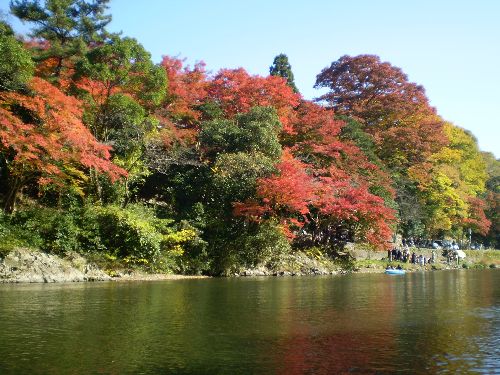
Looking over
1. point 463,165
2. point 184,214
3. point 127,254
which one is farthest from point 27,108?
point 463,165

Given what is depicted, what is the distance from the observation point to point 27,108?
2278 cm

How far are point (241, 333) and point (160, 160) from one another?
63.8ft

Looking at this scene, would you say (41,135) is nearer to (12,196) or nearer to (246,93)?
(12,196)

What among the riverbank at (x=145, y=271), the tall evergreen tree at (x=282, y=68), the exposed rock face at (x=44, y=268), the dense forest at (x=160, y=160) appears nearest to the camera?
the exposed rock face at (x=44, y=268)

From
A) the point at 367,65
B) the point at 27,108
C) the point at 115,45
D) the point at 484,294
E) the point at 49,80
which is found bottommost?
the point at 484,294

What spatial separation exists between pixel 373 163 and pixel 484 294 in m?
19.4

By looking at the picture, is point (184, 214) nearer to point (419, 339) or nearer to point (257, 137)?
point (257, 137)

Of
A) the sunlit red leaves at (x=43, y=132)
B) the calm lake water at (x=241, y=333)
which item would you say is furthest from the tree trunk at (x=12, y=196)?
the calm lake water at (x=241, y=333)

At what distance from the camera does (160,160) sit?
29203 millimetres

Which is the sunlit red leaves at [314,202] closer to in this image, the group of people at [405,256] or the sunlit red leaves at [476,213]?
the group of people at [405,256]

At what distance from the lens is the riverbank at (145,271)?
21344 millimetres

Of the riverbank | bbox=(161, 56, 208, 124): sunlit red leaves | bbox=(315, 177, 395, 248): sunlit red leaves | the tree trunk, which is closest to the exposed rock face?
the riverbank

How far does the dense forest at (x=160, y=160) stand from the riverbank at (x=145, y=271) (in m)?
0.58

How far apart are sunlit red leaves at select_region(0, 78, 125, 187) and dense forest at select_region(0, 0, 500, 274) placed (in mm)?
61
